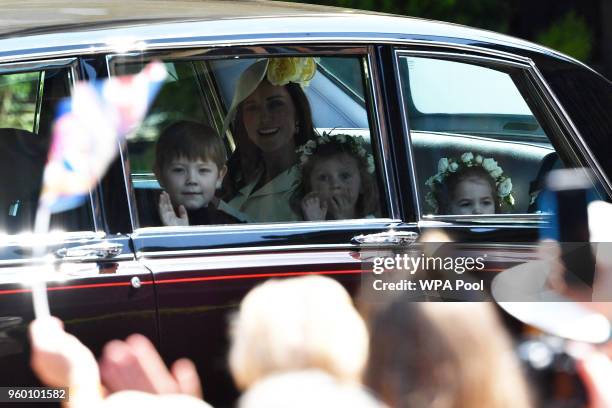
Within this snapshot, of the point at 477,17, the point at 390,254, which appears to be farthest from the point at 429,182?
the point at 477,17

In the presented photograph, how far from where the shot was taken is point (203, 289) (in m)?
3.30

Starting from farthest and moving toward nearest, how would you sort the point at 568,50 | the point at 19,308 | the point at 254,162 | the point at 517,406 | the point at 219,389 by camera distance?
1. the point at 568,50
2. the point at 254,162
3. the point at 517,406
4. the point at 219,389
5. the point at 19,308

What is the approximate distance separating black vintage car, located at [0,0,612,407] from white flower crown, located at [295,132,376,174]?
0.09ft

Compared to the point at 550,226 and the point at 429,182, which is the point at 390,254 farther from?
the point at 550,226

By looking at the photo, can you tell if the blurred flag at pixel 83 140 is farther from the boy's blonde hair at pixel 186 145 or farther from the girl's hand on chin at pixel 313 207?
the girl's hand on chin at pixel 313 207

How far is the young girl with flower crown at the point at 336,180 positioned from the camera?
11.7ft

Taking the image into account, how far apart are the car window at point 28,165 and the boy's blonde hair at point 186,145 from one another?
0.38 metres

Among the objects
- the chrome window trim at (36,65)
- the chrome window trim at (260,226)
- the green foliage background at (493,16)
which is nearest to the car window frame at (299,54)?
the chrome window trim at (260,226)

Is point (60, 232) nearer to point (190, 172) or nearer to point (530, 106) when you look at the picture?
point (190, 172)

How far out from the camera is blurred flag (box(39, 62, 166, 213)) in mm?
3281

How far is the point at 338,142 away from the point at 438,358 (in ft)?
2.51

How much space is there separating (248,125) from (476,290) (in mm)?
940

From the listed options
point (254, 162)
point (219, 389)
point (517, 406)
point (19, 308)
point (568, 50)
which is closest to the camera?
point (19, 308)

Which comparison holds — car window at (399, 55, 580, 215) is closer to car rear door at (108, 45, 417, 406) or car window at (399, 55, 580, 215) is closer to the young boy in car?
car rear door at (108, 45, 417, 406)
